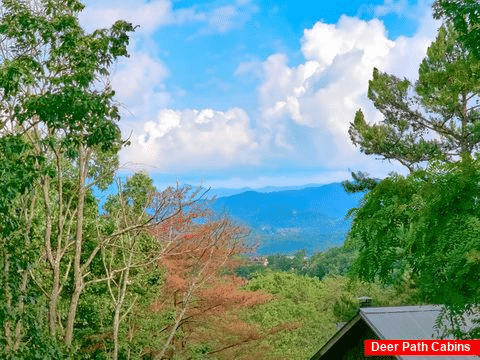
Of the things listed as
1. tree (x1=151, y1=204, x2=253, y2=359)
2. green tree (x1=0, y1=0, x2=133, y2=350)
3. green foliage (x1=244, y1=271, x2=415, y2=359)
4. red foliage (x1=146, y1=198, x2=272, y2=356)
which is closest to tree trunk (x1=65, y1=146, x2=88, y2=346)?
green tree (x1=0, y1=0, x2=133, y2=350)

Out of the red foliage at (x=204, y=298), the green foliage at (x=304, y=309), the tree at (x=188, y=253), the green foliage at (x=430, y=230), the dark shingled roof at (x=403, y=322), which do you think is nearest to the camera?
the green foliage at (x=430, y=230)

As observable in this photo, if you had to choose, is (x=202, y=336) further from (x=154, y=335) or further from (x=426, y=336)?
(x=426, y=336)

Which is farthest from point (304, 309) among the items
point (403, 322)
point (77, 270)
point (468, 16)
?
point (468, 16)

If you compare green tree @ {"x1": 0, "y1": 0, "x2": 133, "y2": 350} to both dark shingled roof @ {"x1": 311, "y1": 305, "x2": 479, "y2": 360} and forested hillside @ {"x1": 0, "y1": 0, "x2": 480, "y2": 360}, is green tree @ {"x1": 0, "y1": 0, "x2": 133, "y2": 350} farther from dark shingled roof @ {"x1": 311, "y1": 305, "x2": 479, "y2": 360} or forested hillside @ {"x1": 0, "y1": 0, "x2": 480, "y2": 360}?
dark shingled roof @ {"x1": 311, "y1": 305, "x2": 479, "y2": 360}

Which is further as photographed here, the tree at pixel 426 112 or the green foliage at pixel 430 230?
the tree at pixel 426 112

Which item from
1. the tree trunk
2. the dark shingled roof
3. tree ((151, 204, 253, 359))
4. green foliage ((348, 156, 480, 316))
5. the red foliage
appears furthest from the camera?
the red foliage

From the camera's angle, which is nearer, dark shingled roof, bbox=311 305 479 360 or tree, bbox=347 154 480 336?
tree, bbox=347 154 480 336

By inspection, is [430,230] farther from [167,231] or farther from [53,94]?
[167,231]

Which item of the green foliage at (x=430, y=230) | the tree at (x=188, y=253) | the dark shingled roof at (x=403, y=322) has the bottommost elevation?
the dark shingled roof at (x=403, y=322)

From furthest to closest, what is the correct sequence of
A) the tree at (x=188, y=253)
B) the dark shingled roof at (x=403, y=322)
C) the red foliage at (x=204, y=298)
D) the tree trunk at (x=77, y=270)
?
1. the red foliage at (x=204, y=298)
2. the tree at (x=188, y=253)
3. the dark shingled roof at (x=403, y=322)
4. the tree trunk at (x=77, y=270)

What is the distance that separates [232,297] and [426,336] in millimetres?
8566

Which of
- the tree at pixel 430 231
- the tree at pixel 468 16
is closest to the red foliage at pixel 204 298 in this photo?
the tree at pixel 430 231

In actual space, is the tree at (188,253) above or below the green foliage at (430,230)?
above

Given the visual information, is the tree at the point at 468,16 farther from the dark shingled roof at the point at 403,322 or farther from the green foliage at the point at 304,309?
the green foliage at the point at 304,309
